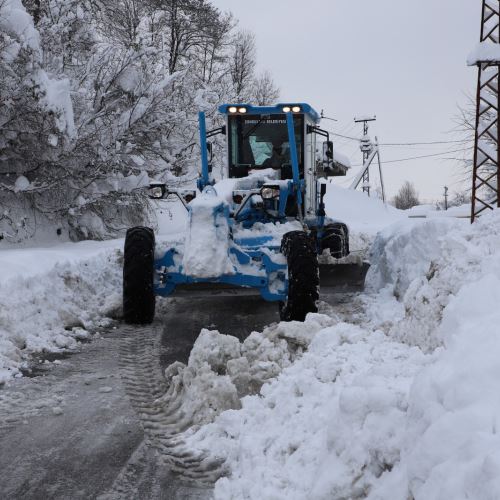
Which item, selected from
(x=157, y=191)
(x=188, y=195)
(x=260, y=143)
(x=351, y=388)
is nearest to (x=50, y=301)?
(x=157, y=191)

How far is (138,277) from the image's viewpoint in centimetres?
739

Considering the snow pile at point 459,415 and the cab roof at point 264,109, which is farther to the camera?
the cab roof at point 264,109

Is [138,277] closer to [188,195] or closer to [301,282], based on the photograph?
[301,282]

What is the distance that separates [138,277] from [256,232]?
67.4 inches

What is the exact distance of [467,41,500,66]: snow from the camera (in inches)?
579

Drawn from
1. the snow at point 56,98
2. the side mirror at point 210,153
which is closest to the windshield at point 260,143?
the side mirror at point 210,153

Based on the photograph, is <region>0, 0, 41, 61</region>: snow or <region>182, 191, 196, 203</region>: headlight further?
<region>0, 0, 41, 61</region>: snow

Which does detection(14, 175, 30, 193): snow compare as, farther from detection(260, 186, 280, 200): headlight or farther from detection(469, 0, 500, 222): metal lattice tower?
detection(469, 0, 500, 222): metal lattice tower

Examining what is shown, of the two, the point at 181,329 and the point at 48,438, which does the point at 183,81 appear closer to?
the point at 181,329

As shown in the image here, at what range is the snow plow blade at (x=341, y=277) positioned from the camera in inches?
368

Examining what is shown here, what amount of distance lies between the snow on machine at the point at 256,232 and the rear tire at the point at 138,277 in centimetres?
1

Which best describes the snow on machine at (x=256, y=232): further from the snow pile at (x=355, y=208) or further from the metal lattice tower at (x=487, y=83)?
the snow pile at (x=355, y=208)

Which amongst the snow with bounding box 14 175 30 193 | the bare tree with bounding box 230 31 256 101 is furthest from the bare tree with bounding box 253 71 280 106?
the snow with bounding box 14 175 30 193

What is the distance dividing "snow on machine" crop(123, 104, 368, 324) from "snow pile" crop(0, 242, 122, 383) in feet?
2.20
